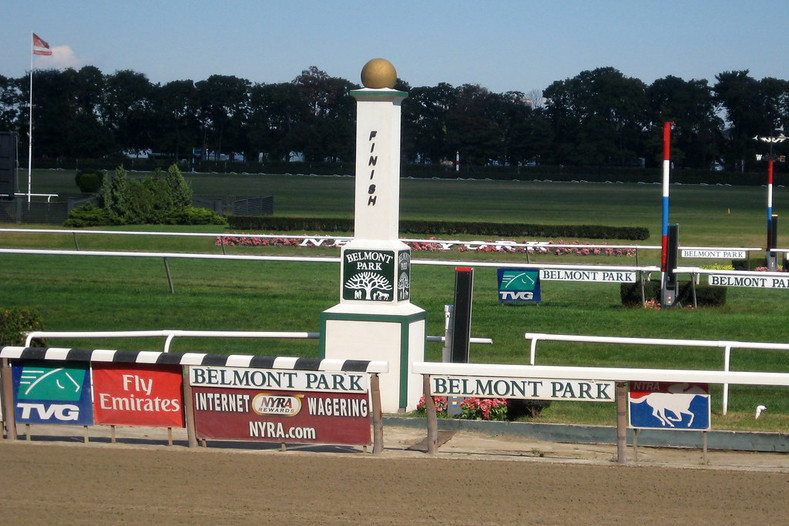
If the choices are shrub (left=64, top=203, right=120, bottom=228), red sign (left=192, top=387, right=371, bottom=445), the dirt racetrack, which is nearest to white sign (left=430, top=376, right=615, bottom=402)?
the dirt racetrack

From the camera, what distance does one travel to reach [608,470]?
5859mm

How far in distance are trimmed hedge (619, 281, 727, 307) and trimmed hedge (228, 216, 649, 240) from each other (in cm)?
1593

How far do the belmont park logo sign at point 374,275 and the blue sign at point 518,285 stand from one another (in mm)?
6440

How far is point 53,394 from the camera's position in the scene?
6410 millimetres

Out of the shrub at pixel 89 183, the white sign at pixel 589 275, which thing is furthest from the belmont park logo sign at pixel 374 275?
the shrub at pixel 89 183

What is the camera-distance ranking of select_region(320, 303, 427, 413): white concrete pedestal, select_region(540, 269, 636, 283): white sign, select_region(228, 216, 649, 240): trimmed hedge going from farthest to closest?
select_region(228, 216, 649, 240): trimmed hedge < select_region(540, 269, 636, 283): white sign < select_region(320, 303, 427, 413): white concrete pedestal

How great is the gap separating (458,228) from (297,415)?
25754 millimetres

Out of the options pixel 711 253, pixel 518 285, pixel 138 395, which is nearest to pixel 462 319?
pixel 138 395

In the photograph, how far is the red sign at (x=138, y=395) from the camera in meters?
6.25

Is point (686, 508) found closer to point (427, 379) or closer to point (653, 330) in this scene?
point (427, 379)

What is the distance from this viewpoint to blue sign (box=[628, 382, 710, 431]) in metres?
6.11

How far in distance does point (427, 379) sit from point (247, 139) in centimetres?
8818

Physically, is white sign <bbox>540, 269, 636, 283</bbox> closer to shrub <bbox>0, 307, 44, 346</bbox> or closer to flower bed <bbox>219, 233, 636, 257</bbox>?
shrub <bbox>0, 307, 44, 346</bbox>

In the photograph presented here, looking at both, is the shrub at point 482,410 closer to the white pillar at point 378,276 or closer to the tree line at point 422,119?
the white pillar at point 378,276
